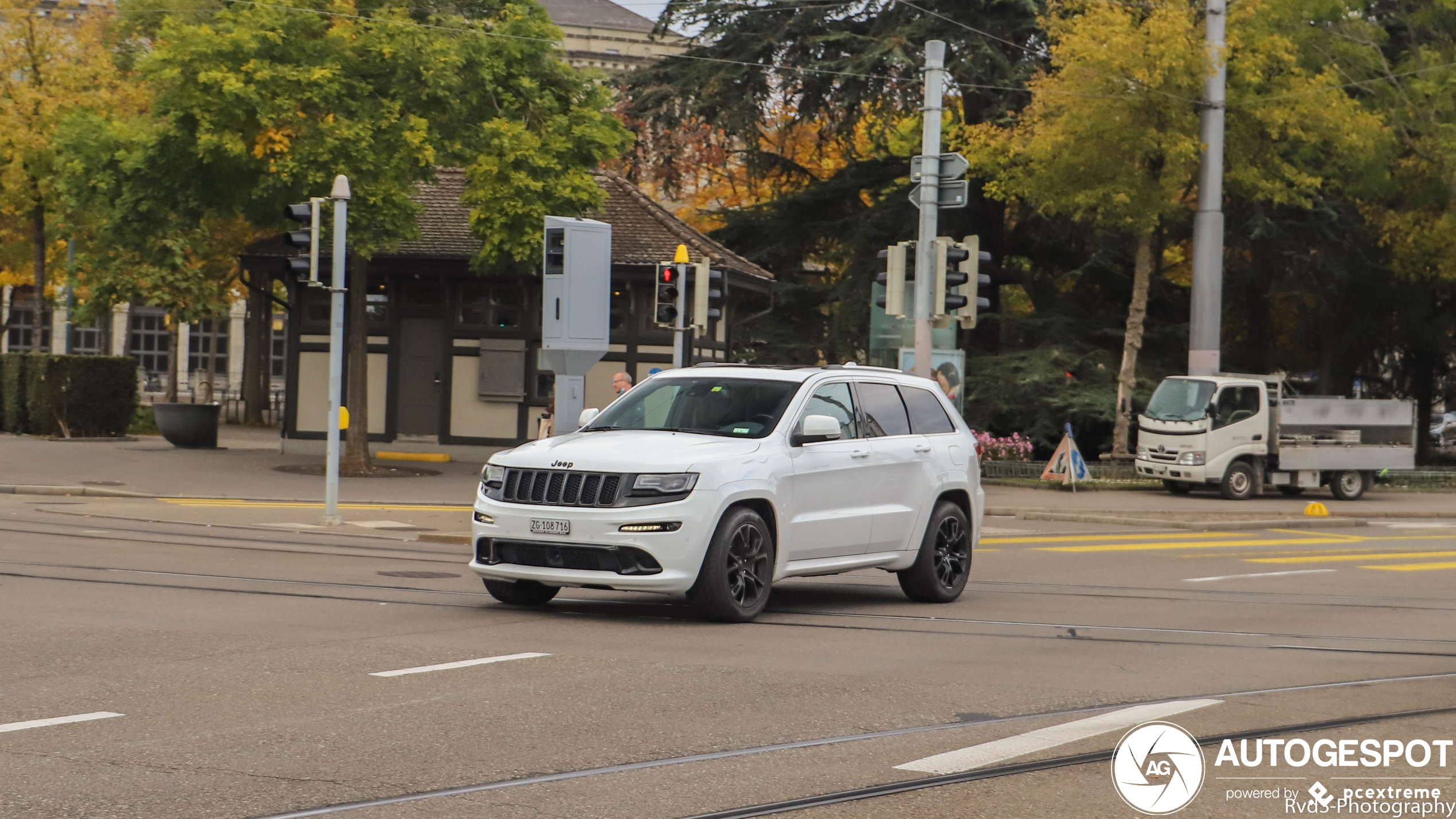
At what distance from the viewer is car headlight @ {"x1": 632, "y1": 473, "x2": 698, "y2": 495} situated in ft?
35.2

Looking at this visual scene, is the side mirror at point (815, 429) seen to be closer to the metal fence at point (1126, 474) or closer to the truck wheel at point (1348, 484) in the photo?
the metal fence at point (1126, 474)

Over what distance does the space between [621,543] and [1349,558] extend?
11.7 m

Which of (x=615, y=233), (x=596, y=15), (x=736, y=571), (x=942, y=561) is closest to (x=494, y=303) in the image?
(x=615, y=233)

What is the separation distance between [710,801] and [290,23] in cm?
2110

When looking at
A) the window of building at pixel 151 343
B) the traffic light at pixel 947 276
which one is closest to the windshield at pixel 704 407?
the traffic light at pixel 947 276

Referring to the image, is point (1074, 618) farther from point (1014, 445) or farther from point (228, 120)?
point (1014, 445)

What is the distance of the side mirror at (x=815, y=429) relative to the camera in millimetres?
11617

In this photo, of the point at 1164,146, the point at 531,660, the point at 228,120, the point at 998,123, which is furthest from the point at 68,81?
the point at 531,660

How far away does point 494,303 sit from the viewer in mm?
32844

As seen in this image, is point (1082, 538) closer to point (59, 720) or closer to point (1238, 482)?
point (1238, 482)

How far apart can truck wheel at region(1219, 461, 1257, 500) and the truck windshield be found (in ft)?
3.79

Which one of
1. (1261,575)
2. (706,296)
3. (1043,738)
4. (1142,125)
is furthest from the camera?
(1142,125)

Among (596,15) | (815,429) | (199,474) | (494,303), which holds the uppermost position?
(596,15)

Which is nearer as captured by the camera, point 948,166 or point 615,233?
point 948,166
